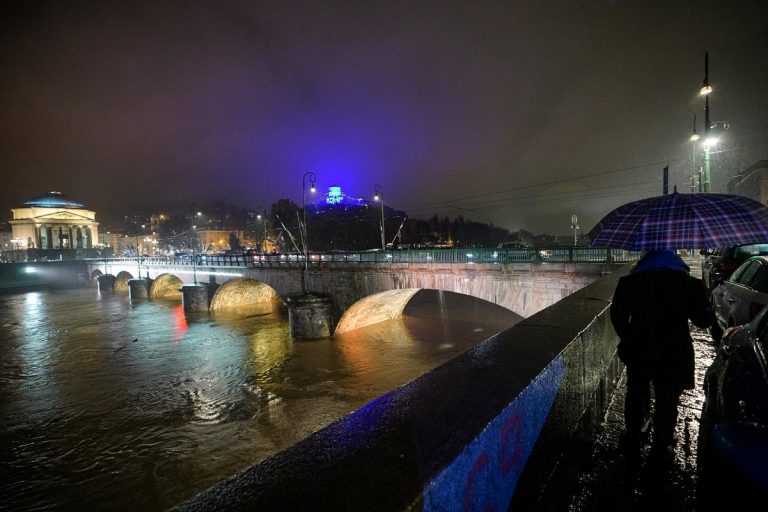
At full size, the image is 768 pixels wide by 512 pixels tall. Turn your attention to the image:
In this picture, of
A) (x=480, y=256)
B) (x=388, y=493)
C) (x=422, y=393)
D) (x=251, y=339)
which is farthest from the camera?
(x=251, y=339)

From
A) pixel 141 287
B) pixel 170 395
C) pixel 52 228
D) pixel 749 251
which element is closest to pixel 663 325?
pixel 749 251

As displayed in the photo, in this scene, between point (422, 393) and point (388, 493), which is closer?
point (388, 493)

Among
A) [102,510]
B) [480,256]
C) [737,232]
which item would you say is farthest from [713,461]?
[480,256]

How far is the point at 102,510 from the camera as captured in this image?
9500 mm

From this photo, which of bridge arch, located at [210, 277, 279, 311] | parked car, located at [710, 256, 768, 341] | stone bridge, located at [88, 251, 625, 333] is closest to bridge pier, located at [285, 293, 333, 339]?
stone bridge, located at [88, 251, 625, 333]

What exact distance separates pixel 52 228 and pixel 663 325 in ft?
403

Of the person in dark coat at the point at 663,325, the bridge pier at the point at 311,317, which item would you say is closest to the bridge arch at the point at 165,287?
the bridge pier at the point at 311,317

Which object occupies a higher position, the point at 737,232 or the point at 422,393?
the point at 737,232

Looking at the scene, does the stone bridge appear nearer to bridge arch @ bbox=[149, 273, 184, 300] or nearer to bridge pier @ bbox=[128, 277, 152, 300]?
bridge arch @ bbox=[149, 273, 184, 300]

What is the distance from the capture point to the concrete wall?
124 cm

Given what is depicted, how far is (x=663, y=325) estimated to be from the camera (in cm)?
291

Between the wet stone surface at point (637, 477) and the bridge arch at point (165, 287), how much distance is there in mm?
51921

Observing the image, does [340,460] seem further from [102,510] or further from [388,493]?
[102,510]

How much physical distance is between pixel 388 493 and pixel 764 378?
8.85ft
